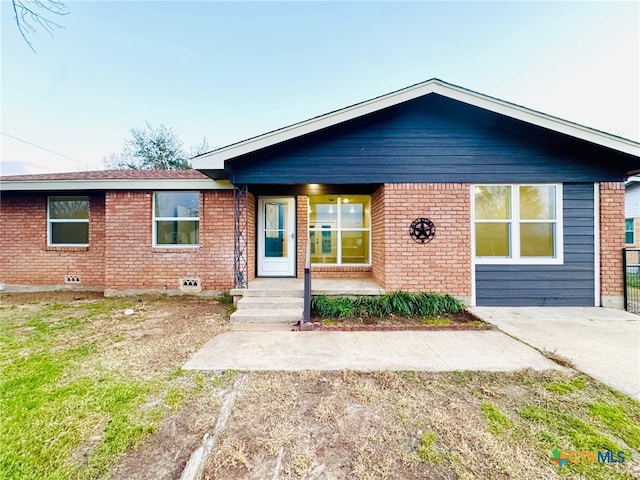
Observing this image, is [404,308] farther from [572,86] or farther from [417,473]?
[572,86]

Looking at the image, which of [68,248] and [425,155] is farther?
[68,248]

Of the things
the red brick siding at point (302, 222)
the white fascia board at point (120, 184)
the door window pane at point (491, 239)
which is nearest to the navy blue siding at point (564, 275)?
the door window pane at point (491, 239)

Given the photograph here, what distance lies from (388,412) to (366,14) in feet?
45.5

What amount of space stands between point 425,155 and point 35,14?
6.07 m

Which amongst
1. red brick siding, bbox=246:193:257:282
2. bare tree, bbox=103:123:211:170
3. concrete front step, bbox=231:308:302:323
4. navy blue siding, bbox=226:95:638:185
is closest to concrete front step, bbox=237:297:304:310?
concrete front step, bbox=231:308:302:323

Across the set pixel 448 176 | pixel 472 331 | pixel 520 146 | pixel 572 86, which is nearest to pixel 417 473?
pixel 472 331

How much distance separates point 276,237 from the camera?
7164 mm

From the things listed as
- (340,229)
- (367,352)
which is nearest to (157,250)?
(340,229)

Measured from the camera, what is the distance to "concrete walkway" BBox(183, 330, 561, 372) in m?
3.17

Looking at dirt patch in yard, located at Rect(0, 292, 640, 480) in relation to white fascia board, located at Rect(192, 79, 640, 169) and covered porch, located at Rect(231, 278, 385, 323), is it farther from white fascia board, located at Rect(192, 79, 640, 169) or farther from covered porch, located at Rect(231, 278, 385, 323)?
white fascia board, located at Rect(192, 79, 640, 169)

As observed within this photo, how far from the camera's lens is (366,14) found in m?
10.9

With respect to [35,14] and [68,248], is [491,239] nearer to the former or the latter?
[35,14]

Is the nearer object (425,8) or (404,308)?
(404,308)

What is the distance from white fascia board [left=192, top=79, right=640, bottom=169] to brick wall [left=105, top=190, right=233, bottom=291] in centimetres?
165
